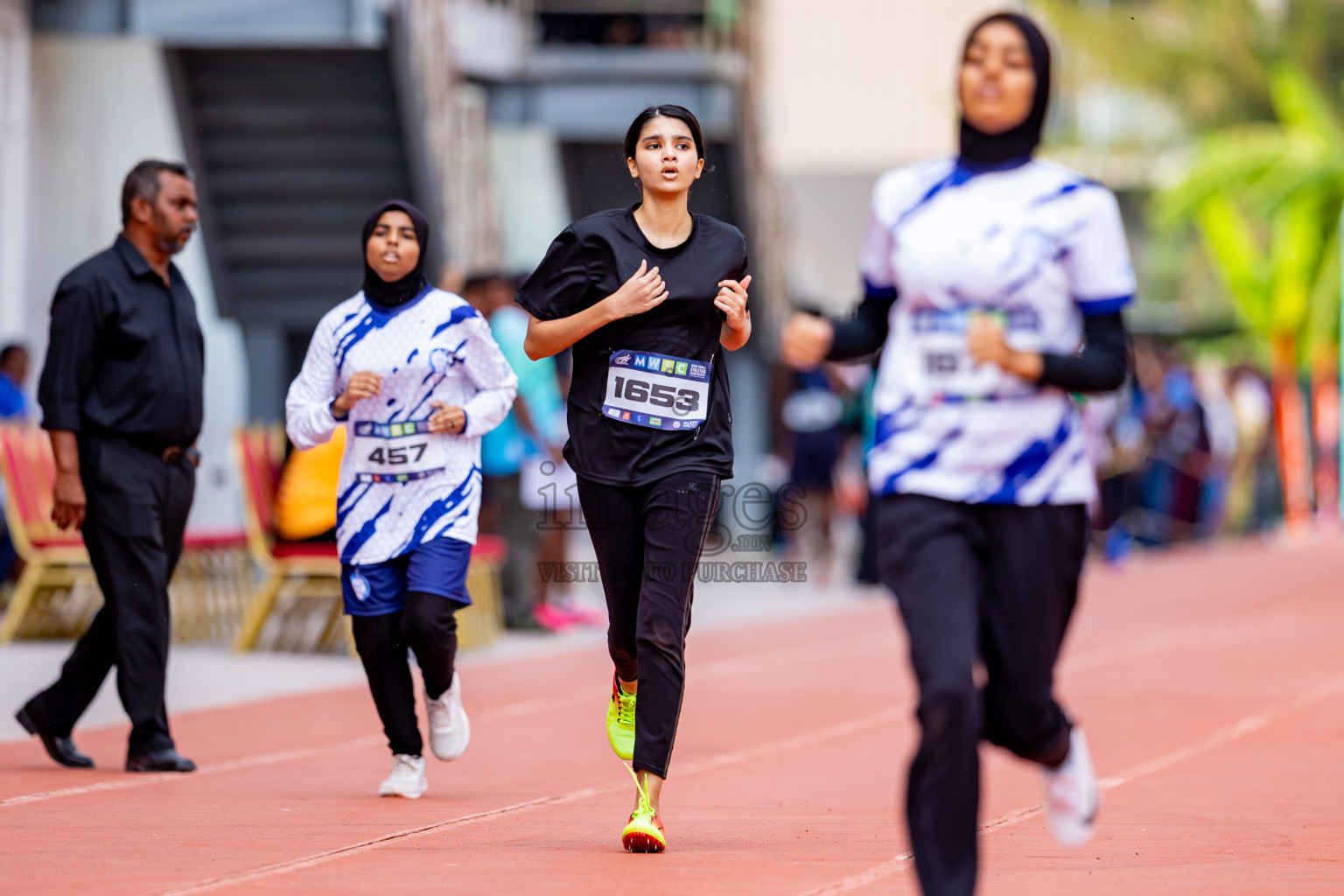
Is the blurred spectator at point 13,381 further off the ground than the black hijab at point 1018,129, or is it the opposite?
the black hijab at point 1018,129

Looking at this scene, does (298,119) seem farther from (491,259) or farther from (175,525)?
(175,525)

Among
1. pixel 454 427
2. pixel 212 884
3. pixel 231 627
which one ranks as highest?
pixel 454 427

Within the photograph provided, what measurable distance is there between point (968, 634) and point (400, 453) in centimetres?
301

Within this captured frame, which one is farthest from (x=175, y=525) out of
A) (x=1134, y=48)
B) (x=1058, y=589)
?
(x=1134, y=48)

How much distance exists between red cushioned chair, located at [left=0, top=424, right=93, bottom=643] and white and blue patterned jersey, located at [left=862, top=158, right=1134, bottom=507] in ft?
25.7

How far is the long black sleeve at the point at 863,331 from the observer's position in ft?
15.1

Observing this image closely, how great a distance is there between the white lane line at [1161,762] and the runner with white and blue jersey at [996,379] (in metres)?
0.90

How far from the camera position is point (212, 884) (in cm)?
544

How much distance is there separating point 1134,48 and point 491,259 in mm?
28371

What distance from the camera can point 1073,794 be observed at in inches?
193

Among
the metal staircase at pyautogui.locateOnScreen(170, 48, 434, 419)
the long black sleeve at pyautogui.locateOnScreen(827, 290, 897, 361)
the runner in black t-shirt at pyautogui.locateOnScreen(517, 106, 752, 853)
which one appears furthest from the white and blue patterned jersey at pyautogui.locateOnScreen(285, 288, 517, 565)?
the metal staircase at pyautogui.locateOnScreen(170, 48, 434, 419)

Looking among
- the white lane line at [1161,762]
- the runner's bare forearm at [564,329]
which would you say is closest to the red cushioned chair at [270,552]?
the white lane line at [1161,762]

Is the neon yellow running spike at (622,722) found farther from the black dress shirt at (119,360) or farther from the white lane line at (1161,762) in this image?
the black dress shirt at (119,360)

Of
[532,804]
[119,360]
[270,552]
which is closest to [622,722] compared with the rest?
[532,804]
